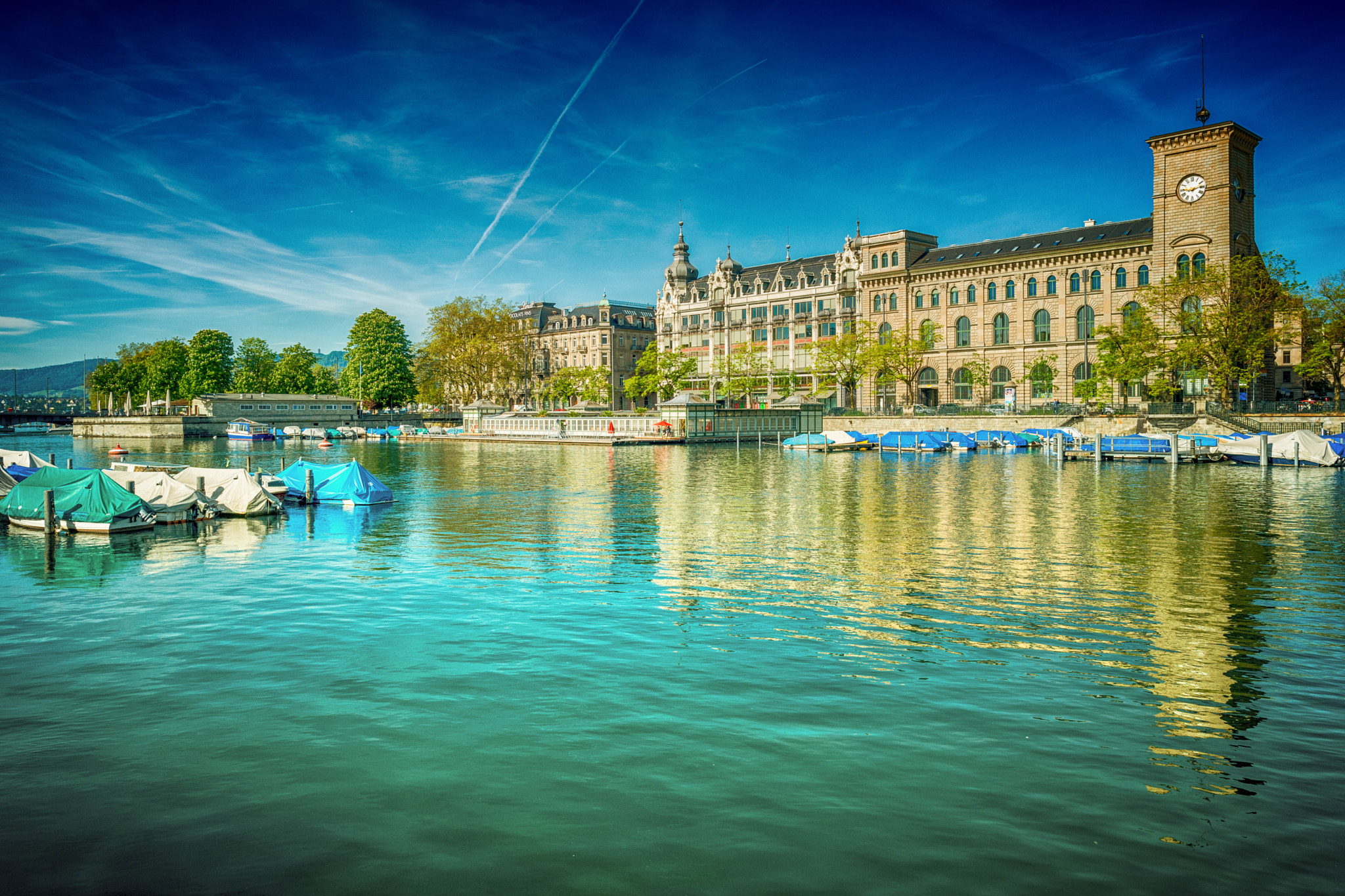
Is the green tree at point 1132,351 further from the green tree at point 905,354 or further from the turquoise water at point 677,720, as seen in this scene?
the turquoise water at point 677,720

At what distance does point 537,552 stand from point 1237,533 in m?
20.8

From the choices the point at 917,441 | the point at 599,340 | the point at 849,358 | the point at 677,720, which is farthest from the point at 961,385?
the point at 677,720

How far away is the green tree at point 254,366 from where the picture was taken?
154m

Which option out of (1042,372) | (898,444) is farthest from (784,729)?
(1042,372)

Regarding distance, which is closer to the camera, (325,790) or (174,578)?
(325,790)

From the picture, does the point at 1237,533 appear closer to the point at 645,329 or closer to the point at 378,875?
the point at 378,875

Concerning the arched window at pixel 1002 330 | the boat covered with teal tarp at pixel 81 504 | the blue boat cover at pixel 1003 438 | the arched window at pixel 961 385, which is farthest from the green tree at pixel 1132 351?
the boat covered with teal tarp at pixel 81 504

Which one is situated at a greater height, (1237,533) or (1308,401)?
(1308,401)

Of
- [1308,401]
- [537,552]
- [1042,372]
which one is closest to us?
[537,552]

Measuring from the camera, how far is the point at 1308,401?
7569 cm

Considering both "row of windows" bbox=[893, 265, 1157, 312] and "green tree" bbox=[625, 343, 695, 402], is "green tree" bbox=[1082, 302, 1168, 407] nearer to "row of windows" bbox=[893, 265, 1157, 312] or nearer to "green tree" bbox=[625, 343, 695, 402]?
"row of windows" bbox=[893, 265, 1157, 312]

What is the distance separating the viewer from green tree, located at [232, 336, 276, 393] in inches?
6063

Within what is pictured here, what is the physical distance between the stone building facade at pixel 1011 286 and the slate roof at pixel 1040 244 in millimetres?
174

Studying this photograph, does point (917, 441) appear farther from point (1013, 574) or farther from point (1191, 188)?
point (1013, 574)
